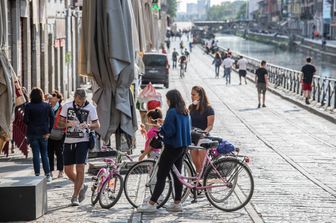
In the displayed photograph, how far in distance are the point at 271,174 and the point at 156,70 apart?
2763 cm

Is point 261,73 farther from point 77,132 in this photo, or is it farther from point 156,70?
point 77,132

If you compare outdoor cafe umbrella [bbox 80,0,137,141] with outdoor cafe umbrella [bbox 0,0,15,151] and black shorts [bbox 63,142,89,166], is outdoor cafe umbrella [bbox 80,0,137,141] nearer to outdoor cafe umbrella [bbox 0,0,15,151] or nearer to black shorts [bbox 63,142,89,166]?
outdoor cafe umbrella [bbox 0,0,15,151]

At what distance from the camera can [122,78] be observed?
14602 mm

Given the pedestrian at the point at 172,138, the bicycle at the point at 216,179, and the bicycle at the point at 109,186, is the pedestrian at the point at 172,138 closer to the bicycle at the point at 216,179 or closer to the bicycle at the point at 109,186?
the bicycle at the point at 216,179

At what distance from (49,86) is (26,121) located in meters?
17.0

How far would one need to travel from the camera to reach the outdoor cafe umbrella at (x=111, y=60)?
14328 mm

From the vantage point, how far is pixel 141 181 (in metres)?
12.7

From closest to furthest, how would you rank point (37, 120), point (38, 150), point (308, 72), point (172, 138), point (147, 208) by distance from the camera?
1. point (172, 138)
2. point (147, 208)
3. point (37, 120)
4. point (38, 150)
5. point (308, 72)

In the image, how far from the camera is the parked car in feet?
142

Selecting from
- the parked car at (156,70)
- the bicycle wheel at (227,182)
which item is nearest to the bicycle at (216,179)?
the bicycle wheel at (227,182)

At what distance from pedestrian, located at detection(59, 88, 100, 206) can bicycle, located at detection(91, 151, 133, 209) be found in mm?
258

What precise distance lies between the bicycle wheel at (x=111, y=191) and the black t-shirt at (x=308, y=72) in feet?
66.3

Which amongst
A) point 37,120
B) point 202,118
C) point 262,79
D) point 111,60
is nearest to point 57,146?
point 37,120

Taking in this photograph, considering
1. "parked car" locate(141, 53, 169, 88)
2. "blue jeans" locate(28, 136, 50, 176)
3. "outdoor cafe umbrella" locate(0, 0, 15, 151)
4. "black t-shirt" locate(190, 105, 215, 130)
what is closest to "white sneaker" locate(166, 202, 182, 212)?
"black t-shirt" locate(190, 105, 215, 130)
